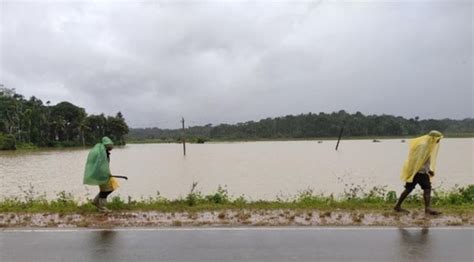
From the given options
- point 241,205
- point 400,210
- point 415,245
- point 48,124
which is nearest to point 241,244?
point 415,245

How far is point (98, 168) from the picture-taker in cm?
923

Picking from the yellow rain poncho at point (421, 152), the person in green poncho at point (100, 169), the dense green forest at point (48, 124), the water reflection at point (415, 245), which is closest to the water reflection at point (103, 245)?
the person in green poncho at point (100, 169)

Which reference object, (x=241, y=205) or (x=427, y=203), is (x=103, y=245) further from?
(x=427, y=203)

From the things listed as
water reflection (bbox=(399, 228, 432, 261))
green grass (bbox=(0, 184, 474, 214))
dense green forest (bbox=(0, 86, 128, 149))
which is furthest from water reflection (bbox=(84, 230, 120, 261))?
dense green forest (bbox=(0, 86, 128, 149))

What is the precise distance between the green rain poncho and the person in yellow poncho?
225 inches

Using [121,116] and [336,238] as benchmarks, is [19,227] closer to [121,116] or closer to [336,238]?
[336,238]

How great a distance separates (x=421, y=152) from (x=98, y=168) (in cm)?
615

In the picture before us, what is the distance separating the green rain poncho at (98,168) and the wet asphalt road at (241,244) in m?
1.84

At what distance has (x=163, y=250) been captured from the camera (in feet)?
20.7

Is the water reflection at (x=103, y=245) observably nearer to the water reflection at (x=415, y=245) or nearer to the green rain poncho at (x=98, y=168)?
the green rain poncho at (x=98, y=168)

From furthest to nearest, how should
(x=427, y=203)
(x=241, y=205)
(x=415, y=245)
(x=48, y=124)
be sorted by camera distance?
1. (x=48, y=124)
2. (x=241, y=205)
3. (x=427, y=203)
4. (x=415, y=245)

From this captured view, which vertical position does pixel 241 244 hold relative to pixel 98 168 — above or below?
below

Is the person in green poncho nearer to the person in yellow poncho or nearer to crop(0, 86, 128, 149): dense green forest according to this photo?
→ the person in yellow poncho

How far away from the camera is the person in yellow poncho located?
8.87 m
